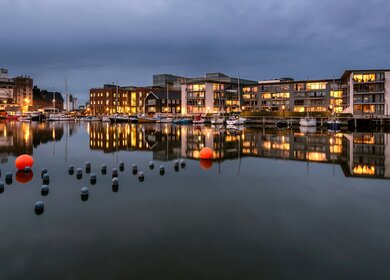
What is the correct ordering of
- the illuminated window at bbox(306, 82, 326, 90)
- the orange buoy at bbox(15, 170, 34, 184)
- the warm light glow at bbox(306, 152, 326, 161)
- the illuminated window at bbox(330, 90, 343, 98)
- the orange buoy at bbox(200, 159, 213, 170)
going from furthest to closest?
the illuminated window at bbox(306, 82, 326, 90) → the illuminated window at bbox(330, 90, 343, 98) → the warm light glow at bbox(306, 152, 326, 161) → the orange buoy at bbox(200, 159, 213, 170) → the orange buoy at bbox(15, 170, 34, 184)

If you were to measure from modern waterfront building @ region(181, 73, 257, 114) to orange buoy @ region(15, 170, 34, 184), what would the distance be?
332 ft

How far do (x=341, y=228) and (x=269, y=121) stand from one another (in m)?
86.5

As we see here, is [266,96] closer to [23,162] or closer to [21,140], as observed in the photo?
[21,140]

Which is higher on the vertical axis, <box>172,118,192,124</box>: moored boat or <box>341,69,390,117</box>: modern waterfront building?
<box>341,69,390,117</box>: modern waterfront building

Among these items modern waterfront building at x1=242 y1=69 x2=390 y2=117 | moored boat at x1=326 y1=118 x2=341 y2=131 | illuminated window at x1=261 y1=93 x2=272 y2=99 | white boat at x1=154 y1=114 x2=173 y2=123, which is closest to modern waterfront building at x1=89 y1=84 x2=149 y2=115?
white boat at x1=154 y1=114 x2=173 y2=123

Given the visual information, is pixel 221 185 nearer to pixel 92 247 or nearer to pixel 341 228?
pixel 341 228

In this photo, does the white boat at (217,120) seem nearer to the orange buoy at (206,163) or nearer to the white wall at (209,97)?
the white wall at (209,97)

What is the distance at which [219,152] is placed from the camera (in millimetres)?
35594

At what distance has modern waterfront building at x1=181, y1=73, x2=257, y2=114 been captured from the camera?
12156 centimetres

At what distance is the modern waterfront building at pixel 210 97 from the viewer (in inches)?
4786

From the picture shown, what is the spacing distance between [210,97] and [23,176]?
102852mm

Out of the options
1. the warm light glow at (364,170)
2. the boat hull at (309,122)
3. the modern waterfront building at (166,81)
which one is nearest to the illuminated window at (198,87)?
the modern waterfront building at (166,81)

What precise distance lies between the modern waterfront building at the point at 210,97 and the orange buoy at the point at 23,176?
10127 centimetres

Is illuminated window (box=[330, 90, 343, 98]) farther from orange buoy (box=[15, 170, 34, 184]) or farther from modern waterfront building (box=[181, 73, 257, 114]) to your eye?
orange buoy (box=[15, 170, 34, 184])
